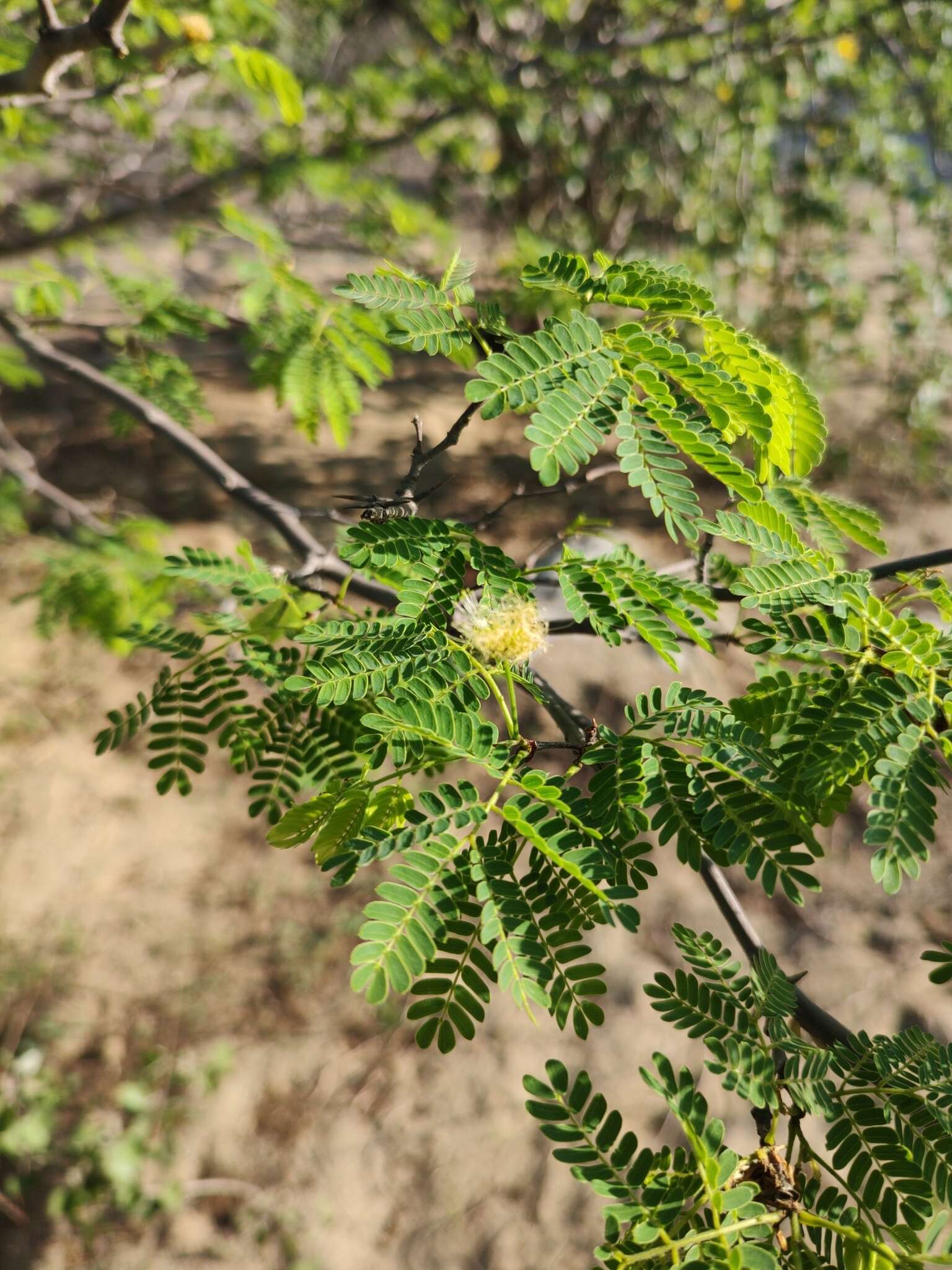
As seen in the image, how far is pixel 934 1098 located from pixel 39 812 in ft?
11.1

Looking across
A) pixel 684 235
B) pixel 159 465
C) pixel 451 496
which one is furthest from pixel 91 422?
pixel 684 235

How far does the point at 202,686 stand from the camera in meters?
1.43

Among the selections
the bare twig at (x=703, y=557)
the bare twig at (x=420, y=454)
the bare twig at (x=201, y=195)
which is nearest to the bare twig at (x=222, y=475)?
the bare twig at (x=420, y=454)

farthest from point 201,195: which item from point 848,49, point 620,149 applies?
point 848,49

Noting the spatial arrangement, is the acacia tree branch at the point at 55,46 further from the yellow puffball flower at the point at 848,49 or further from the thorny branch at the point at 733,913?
the yellow puffball flower at the point at 848,49

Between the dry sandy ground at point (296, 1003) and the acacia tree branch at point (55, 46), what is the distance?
260 cm

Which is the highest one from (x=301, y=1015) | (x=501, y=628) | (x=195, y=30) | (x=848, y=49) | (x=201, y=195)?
(x=848, y=49)

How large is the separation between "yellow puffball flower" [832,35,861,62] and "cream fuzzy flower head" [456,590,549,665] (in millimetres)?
5723

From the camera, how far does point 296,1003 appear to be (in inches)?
118

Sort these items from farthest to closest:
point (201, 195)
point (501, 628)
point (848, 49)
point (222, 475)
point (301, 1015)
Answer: point (848, 49) → point (201, 195) → point (301, 1015) → point (222, 475) → point (501, 628)

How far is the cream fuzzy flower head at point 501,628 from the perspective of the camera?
3.35ft

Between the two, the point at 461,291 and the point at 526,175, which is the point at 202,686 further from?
the point at 526,175

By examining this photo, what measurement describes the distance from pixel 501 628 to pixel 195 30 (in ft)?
8.29

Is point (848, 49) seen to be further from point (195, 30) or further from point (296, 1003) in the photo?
point (296, 1003)
